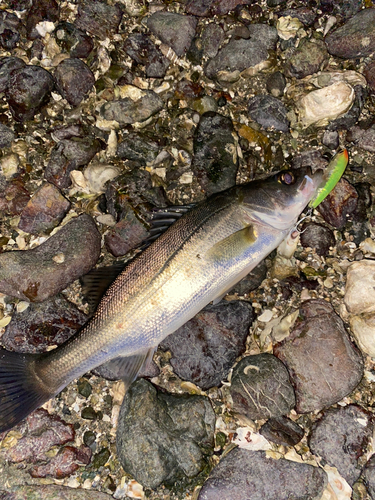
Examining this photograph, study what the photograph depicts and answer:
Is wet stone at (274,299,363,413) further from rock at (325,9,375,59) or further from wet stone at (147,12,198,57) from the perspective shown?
wet stone at (147,12,198,57)

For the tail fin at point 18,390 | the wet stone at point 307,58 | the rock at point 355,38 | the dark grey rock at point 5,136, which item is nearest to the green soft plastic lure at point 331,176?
the wet stone at point 307,58

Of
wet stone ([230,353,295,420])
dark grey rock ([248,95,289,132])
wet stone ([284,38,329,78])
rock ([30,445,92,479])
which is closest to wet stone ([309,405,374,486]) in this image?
wet stone ([230,353,295,420])

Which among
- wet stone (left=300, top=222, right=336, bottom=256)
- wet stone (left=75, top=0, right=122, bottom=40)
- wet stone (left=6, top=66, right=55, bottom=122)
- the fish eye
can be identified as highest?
wet stone (left=75, top=0, right=122, bottom=40)

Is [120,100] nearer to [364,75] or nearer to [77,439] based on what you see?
[364,75]

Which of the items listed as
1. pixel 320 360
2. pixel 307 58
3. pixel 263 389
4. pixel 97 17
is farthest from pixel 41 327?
pixel 307 58

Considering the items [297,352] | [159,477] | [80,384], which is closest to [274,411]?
[297,352]

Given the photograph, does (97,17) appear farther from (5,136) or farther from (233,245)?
(233,245)

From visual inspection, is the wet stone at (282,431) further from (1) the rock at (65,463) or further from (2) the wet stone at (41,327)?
(2) the wet stone at (41,327)
